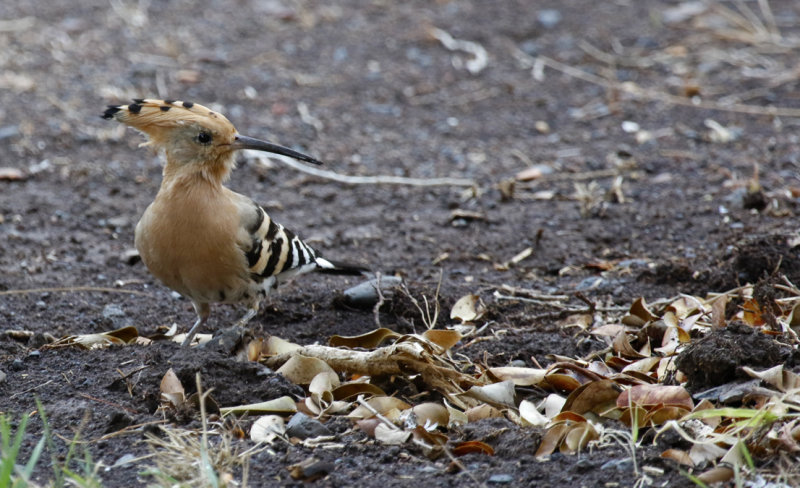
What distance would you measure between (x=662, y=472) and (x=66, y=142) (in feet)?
16.1

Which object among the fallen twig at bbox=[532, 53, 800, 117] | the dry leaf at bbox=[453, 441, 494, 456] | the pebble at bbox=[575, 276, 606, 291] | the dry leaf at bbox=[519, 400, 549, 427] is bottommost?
the fallen twig at bbox=[532, 53, 800, 117]

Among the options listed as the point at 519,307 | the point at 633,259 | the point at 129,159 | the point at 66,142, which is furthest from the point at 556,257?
the point at 66,142

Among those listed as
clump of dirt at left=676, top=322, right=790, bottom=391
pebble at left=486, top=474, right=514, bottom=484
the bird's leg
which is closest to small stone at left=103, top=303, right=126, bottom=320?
the bird's leg

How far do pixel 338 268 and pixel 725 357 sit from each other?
2.02 meters

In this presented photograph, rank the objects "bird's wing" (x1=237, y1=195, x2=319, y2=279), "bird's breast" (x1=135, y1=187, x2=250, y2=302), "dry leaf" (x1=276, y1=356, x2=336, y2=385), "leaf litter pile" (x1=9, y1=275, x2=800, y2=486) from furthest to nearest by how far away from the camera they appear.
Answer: "bird's wing" (x1=237, y1=195, x2=319, y2=279) → "bird's breast" (x1=135, y1=187, x2=250, y2=302) → "dry leaf" (x1=276, y1=356, x2=336, y2=385) → "leaf litter pile" (x1=9, y1=275, x2=800, y2=486)

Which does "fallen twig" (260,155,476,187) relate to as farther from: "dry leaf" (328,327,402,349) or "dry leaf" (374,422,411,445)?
"dry leaf" (374,422,411,445)

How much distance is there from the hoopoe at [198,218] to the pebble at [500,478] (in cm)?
158

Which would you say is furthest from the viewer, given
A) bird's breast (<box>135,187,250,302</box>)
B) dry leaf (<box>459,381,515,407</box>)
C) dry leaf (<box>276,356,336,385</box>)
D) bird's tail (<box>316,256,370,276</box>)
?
bird's tail (<box>316,256,370,276</box>)

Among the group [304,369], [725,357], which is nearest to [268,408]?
[304,369]

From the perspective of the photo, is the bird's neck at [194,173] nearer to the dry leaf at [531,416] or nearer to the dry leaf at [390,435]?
the dry leaf at [390,435]

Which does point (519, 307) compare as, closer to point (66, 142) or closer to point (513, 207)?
point (513, 207)

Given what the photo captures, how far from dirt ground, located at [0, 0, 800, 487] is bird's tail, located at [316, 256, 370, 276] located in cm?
6

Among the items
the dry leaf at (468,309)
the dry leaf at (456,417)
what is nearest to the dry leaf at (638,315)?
the dry leaf at (468,309)

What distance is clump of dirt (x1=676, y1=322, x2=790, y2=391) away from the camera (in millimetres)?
2781
